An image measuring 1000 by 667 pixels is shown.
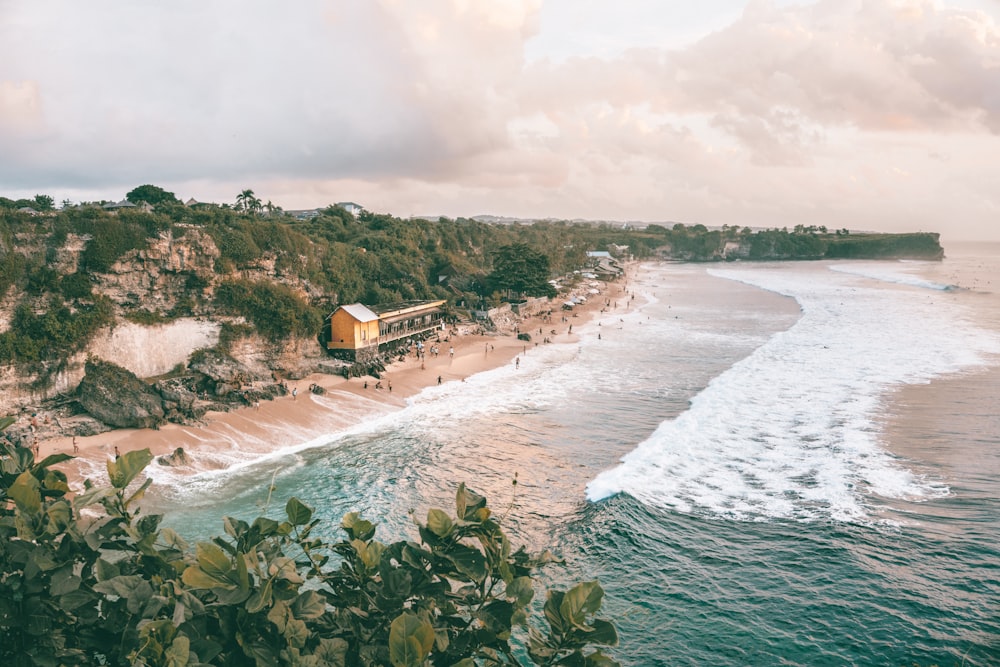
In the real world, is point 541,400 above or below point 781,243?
below

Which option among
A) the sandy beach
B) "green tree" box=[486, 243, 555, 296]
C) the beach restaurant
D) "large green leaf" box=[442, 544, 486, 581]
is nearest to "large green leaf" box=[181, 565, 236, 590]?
"large green leaf" box=[442, 544, 486, 581]

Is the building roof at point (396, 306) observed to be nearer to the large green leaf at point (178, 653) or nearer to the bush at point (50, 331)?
the bush at point (50, 331)

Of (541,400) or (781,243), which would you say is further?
(781,243)

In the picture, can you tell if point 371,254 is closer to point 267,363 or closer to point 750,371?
point 267,363

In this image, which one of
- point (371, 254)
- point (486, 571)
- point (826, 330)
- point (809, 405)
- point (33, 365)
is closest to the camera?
point (486, 571)

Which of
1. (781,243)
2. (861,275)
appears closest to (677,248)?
(781,243)

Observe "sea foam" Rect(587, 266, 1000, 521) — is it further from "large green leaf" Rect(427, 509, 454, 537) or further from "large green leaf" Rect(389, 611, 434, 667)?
"large green leaf" Rect(389, 611, 434, 667)
